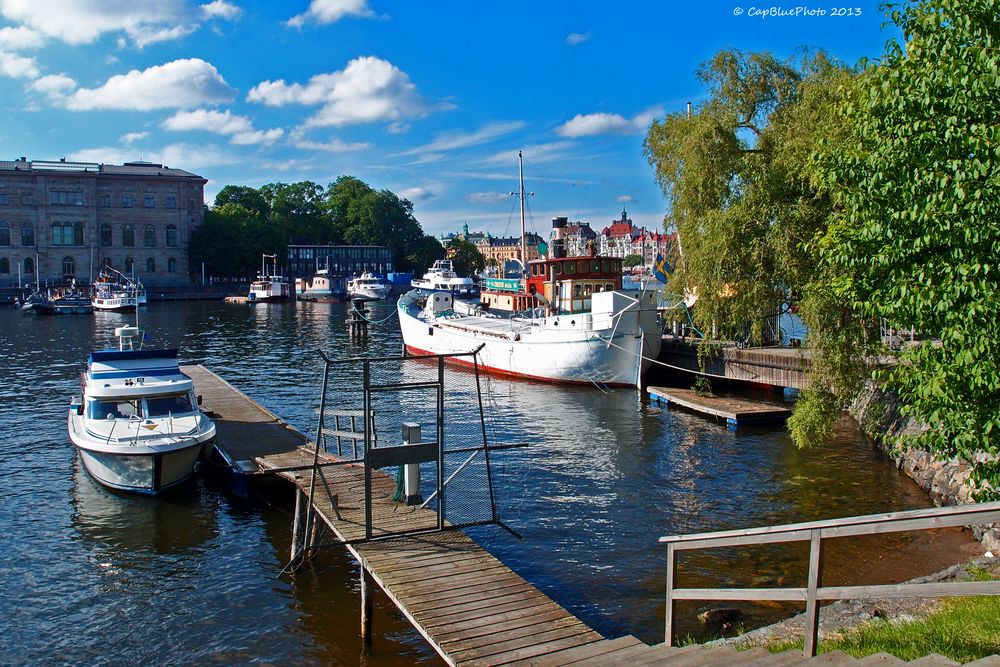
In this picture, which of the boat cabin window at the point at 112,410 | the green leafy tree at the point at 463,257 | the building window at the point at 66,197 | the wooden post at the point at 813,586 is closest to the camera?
the wooden post at the point at 813,586

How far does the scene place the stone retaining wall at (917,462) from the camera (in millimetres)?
15296

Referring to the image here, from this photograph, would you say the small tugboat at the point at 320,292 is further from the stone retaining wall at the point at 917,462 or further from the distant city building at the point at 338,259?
the stone retaining wall at the point at 917,462

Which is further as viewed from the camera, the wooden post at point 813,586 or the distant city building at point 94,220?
the distant city building at point 94,220

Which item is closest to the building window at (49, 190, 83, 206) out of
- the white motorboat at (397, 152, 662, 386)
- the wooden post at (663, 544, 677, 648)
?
the white motorboat at (397, 152, 662, 386)

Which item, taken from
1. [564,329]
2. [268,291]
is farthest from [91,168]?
[564,329]

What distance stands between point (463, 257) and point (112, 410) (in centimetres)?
15395

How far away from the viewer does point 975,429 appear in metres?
8.59

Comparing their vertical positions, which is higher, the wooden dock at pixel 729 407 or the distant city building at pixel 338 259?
the distant city building at pixel 338 259

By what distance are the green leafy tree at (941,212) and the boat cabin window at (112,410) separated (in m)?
17.3

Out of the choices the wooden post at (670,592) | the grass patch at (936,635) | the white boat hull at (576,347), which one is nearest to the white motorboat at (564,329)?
the white boat hull at (576,347)

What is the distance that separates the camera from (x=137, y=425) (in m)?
19.7

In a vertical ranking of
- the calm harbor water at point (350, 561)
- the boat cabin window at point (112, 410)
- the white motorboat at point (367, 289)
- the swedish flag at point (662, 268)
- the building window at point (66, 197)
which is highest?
the building window at point (66, 197)

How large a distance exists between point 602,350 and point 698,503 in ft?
56.6

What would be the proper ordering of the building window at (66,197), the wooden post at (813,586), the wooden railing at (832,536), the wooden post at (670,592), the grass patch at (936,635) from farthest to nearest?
the building window at (66,197), the wooden post at (670,592), the grass patch at (936,635), the wooden post at (813,586), the wooden railing at (832,536)
